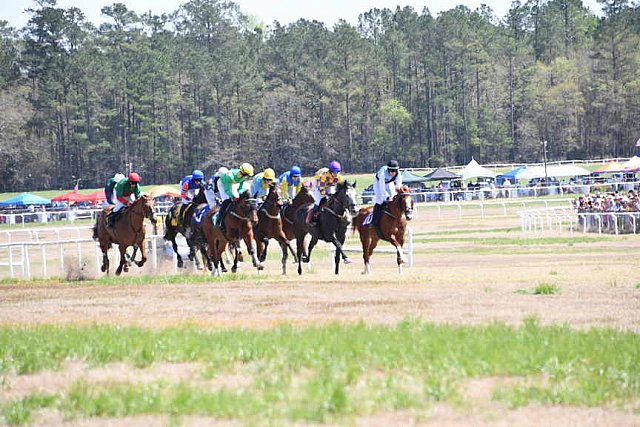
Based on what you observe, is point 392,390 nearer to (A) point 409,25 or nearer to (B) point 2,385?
(B) point 2,385

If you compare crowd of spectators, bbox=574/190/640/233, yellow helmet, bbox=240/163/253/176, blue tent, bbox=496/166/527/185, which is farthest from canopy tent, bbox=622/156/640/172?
yellow helmet, bbox=240/163/253/176

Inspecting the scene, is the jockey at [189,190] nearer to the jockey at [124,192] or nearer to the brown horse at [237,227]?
the jockey at [124,192]

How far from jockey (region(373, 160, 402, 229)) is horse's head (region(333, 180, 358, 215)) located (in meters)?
0.48

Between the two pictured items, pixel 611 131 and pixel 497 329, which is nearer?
pixel 497 329

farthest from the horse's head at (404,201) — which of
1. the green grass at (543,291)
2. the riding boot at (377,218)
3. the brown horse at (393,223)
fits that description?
the green grass at (543,291)

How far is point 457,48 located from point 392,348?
336 ft

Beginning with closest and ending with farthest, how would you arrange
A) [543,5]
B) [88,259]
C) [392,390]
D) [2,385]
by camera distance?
[392,390]
[2,385]
[88,259]
[543,5]

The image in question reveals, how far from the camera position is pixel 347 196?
75.9ft

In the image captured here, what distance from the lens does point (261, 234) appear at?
961 inches

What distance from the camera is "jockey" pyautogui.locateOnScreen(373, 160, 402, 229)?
2317cm

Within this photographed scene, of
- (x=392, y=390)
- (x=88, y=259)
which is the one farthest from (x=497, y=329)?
(x=88, y=259)

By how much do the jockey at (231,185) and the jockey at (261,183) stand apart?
51 centimetres

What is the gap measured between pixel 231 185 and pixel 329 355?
13602 mm

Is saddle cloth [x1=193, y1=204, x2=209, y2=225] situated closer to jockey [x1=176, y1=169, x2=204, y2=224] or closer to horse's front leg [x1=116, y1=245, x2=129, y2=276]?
jockey [x1=176, y1=169, x2=204, y2=224]
